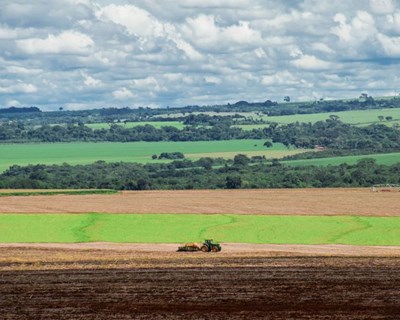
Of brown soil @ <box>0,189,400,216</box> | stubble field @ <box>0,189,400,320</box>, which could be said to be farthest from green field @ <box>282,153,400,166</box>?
stubble field @ <box>0,189,400,320</box>

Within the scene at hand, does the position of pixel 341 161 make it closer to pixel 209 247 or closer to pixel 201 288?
pixel 209 247

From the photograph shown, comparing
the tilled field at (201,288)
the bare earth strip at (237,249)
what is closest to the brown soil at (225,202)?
the bare earth strip at (237,249)

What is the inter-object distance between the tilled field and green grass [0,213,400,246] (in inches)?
596

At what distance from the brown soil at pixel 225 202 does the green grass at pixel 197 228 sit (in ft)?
14.0

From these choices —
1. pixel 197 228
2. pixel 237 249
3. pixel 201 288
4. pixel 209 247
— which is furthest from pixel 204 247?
pixel 201 288

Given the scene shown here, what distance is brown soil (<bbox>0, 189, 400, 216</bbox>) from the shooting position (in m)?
85.6

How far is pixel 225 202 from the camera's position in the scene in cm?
9431

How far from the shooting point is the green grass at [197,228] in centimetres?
6956

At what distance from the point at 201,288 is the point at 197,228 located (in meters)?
33.8

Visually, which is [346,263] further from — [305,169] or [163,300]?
[305,169]

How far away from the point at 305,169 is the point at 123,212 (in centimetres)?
7789

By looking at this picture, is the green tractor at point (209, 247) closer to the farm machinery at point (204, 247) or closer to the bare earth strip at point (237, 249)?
the farm machinery at point (204, 247)

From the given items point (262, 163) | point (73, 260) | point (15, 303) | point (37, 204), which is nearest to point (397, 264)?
point (73, 260)

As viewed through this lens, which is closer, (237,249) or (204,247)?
(204,247)
